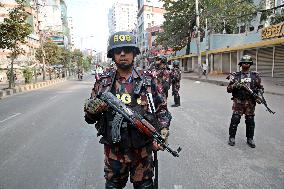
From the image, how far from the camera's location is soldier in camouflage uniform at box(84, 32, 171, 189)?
2.55 metres

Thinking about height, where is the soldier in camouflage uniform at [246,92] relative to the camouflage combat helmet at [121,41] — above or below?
below

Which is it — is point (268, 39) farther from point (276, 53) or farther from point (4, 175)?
point (4, 175)

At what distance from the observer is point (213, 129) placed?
680 cm

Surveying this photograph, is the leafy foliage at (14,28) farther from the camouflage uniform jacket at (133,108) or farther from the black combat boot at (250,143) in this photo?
the camouflage uniform jacket at (133,108)

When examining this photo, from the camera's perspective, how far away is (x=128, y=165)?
8.98 feet

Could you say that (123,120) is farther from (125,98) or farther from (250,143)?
(250,143)

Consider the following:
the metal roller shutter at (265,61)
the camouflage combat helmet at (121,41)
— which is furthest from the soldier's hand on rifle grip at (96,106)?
the metal roller shutter at (265,61)

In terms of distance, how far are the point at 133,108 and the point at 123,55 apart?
0.48 m

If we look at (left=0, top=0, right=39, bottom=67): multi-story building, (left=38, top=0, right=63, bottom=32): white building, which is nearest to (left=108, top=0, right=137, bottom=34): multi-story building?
(left=38, top=0, right=63, bottom=32): white building

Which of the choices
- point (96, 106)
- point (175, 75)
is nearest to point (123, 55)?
point (96, 106)

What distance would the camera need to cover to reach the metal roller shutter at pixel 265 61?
20.9 metres

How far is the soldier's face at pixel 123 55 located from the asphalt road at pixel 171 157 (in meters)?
1.85

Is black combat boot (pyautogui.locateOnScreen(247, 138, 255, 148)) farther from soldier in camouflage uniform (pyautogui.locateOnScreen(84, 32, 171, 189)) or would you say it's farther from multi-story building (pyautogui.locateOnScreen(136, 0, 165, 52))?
multi-story building (pyautogui.locateOnScreen(136, 0, 165, 52))

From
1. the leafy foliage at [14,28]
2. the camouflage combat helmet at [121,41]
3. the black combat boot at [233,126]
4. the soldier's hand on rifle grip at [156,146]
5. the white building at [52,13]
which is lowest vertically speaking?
the black combat boot at [233,126]
